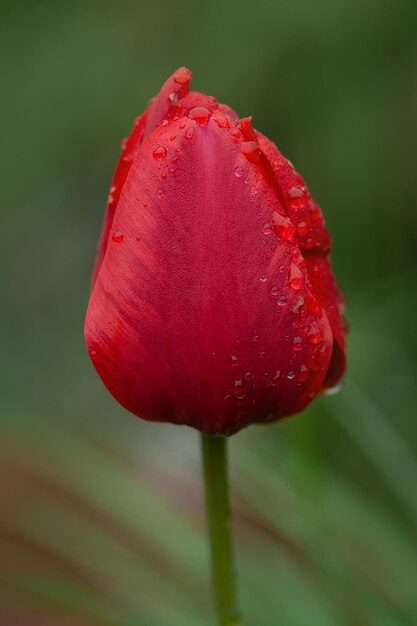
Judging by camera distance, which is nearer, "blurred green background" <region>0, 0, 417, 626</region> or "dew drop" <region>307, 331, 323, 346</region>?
"dew drop" <region>307, 331, 323, 346</region>

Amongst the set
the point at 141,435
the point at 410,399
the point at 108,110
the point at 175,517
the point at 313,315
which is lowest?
the point at 141,435

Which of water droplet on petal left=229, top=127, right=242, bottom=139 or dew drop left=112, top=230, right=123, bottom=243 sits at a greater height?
water droplet on petal left=229, top=127, right=242, bottom=139

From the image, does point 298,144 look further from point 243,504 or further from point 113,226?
point 113,226

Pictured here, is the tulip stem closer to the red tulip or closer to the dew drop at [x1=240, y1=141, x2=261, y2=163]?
the red tulip

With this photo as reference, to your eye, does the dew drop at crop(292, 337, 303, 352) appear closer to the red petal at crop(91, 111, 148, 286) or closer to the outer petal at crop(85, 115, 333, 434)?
the outer petal at crop(85, 115, 333, 434)

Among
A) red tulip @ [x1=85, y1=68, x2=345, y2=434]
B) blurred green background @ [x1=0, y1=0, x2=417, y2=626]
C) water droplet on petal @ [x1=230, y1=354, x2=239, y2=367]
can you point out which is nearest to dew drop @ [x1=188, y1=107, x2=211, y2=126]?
red tulip @ [x1=85, y1=68, x2=345, y2=434]

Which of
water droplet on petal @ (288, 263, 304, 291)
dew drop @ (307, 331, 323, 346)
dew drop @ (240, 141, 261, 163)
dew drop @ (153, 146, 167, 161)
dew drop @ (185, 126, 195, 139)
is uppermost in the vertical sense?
dew drop @ (185, 126, 195, 139)

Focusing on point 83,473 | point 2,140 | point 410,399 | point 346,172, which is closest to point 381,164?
point 346,172

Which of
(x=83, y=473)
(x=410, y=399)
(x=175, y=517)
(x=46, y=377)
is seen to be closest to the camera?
(x=175, y=517)
